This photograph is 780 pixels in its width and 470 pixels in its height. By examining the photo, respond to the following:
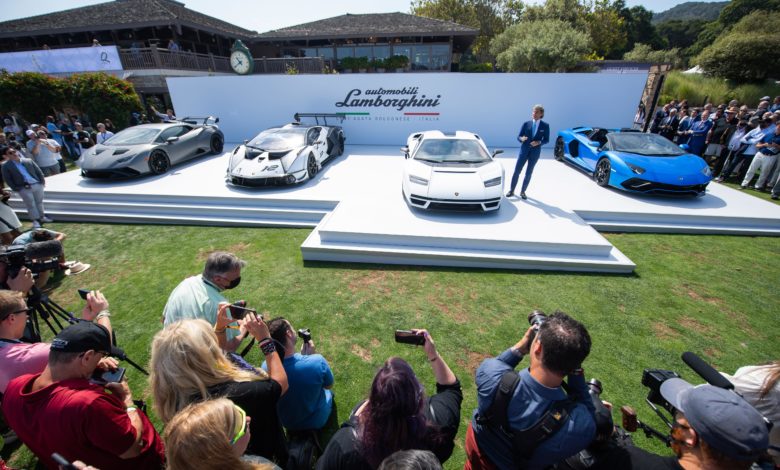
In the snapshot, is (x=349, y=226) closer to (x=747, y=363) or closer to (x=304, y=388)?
(x=304, y=388)

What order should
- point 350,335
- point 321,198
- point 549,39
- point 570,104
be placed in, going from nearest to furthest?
point 350,335
point 321,198
point 570,104
point 549,39

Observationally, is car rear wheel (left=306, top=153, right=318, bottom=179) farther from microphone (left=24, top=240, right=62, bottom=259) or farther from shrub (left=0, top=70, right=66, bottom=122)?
shrub (left=0, top=70, right=66, bottom=122)

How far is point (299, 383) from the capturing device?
6.68 feet

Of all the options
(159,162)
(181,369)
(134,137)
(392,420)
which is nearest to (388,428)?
(392,420)

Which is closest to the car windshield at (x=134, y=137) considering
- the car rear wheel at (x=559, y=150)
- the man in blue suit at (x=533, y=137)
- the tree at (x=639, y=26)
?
the man in blue suit at (x=533, y=137)

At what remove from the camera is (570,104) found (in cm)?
1017

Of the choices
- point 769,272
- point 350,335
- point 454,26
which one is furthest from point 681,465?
point 454,26

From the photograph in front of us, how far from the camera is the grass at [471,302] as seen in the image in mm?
3004

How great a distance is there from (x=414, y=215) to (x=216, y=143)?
789 cm

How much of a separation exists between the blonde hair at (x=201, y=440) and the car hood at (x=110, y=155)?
8465 mm

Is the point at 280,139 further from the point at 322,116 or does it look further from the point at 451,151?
the point at 451,151

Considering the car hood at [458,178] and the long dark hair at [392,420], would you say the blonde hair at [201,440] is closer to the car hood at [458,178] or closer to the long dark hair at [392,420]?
the long dark hair at [392,420]

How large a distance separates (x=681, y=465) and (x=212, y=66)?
26.4m

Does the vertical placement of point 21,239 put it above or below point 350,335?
above
